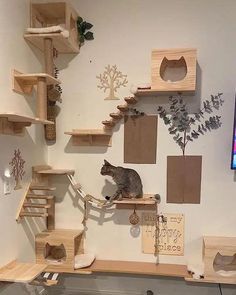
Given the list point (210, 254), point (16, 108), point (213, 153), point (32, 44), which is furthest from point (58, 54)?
point (210, 254)

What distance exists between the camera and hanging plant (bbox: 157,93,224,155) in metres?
2.00

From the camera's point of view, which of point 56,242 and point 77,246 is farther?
point 77,246

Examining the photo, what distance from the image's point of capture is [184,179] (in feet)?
6.65

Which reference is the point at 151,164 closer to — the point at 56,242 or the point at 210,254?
the point at 210,254

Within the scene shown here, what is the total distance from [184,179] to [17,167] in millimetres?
1031

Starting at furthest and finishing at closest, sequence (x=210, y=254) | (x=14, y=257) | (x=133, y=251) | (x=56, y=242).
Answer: (x=133, y=251)
(x=56, y=242)
(x=210, y=254)
(x=14, y=257)

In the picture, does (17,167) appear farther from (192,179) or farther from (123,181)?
(192,179)

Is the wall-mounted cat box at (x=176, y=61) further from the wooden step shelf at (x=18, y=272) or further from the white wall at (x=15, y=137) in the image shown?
the wooden step shelf at (x=18, y=272)

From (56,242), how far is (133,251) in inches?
20.3

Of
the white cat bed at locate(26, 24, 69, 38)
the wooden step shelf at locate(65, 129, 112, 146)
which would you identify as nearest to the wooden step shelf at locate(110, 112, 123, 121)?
the wooden step shelf at locate(65, 129, 112, 146)

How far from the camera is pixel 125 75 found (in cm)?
208

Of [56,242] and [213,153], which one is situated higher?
[213,153]

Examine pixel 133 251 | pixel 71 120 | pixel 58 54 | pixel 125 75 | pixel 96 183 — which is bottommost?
pixel 133 251

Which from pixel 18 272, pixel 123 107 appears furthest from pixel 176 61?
pixel 18 272
